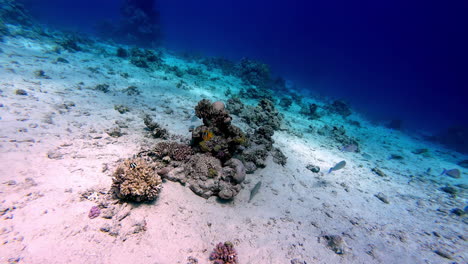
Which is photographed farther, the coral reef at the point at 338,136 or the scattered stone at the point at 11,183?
the coral reef at the point at 338,136

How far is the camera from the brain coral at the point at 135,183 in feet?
12.0

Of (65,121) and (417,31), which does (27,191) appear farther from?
(417,31)

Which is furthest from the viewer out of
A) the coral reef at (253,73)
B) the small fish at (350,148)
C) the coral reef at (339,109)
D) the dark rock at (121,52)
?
the coral reef at (339,109)

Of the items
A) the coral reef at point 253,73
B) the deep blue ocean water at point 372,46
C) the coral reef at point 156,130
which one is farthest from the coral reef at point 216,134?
the deep blue ocean water at point 372,46

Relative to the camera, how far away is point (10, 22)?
1756 cm

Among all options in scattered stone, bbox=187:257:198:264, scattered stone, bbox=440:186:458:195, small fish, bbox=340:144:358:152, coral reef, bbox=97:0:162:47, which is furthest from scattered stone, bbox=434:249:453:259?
coral reef, bbox=97:0:162:47

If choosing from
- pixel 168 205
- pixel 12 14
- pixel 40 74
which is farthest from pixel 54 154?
pixel 12 14

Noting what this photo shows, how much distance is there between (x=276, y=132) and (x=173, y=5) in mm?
204447

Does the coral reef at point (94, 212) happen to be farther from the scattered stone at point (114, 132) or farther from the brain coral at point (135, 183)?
the scattered stone at point (114, 132)

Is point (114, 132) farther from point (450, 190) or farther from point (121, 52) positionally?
point (121, 52)

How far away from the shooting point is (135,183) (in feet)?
12.1

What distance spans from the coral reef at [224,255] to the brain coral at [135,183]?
1756mm

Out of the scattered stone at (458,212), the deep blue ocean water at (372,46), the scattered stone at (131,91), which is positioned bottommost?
the scattered stone at (131,91)

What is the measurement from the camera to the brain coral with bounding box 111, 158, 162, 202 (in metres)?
3.65
